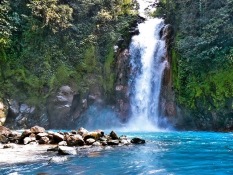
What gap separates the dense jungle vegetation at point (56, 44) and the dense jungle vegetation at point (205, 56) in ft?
20.0

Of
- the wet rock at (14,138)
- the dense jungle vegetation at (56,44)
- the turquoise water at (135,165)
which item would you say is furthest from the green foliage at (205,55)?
the wet rock at (14,138)

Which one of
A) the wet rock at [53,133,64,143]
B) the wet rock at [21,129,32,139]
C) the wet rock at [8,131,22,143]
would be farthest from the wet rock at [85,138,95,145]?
the wet rock at [8,131,22,143]

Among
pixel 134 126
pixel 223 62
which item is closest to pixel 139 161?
pixel 223 62

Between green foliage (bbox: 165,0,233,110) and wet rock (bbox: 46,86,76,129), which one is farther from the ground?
green foliage (bbox: 165,0,233,110)

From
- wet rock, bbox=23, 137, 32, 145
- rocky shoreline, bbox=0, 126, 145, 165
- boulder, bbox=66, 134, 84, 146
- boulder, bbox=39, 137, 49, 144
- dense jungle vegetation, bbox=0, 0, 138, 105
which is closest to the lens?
rocky shoreline, bbox=0, 126, 145, 165

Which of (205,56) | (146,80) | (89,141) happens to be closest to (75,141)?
(89,141)

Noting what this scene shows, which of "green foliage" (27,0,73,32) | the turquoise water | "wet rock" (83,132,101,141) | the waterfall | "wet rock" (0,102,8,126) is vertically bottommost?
the turquoise water

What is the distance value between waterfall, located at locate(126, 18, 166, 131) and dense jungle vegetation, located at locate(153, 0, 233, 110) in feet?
5.54

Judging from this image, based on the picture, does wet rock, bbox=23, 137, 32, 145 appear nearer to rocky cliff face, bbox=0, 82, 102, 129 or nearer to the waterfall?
rocky cliff face, bbox=0, 82, 102, 129

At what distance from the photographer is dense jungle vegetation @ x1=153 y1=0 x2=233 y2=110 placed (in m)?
15.2

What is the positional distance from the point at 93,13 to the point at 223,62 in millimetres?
12929

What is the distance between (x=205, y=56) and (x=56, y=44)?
11.9m

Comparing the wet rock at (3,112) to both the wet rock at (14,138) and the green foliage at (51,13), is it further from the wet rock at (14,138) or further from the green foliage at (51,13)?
the green foliage at (51,13)

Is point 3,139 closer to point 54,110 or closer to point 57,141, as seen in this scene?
point 57,141
